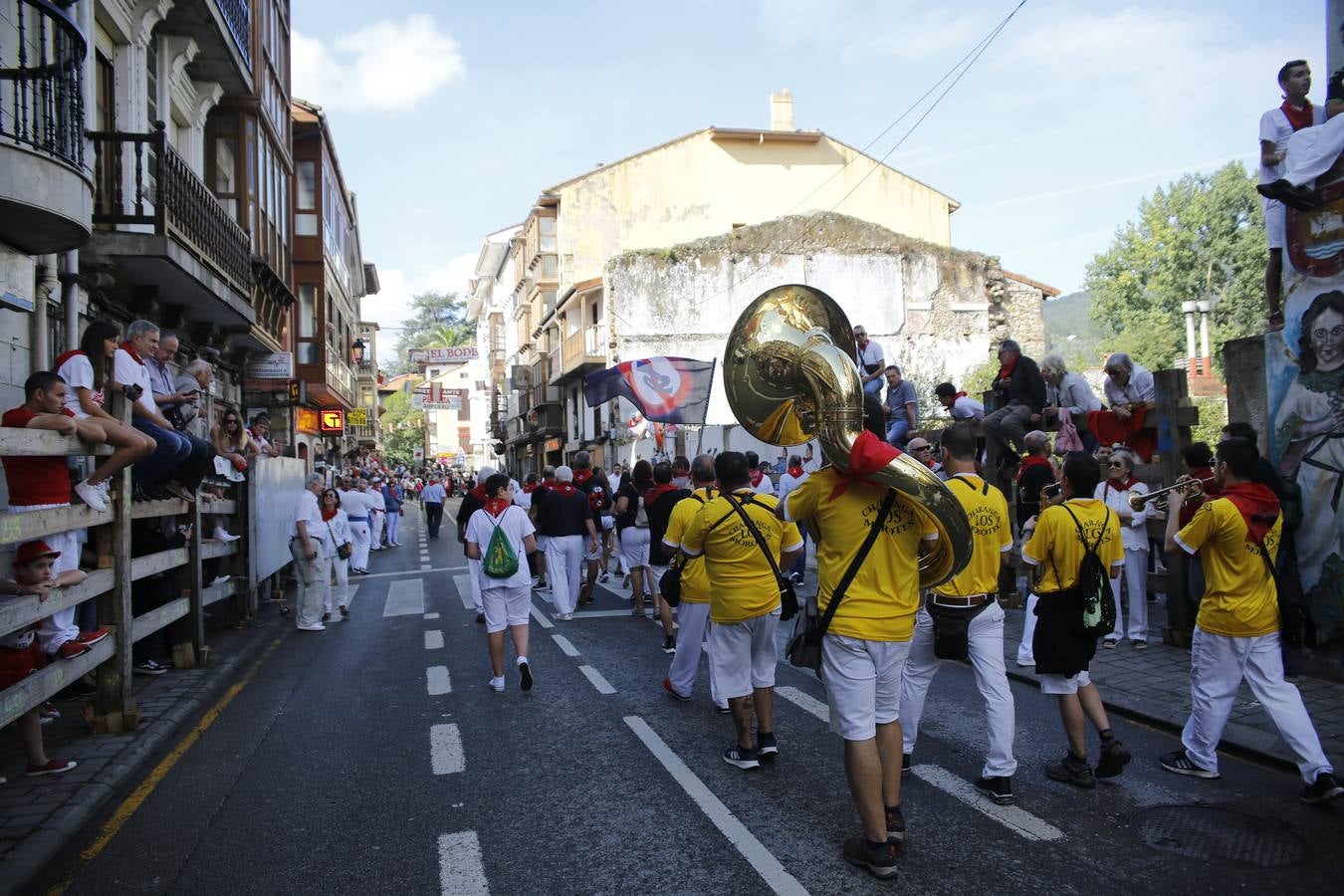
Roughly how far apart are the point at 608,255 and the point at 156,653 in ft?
110

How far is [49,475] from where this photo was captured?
5820mm

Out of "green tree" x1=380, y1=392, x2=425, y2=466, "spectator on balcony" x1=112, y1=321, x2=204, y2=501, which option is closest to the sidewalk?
"spectator on balcony" x1=112, y1=321, x2=204, y2=501

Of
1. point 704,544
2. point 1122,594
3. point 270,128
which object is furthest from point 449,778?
point 270,128

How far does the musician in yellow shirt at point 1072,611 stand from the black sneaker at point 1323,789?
826mm

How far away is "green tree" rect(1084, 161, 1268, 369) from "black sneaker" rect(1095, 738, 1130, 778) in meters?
45.1

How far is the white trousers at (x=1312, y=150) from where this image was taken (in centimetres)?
709

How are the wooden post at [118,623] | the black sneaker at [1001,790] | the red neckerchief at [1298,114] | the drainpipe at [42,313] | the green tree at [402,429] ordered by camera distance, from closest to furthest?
the black sneaker at [1001,790], the wooden post at [118,623], the red neckerchief at [1298,114], the drainpipe at [42,313], the green tree at [402,429]

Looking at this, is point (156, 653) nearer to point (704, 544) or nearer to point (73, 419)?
point (73, 419)

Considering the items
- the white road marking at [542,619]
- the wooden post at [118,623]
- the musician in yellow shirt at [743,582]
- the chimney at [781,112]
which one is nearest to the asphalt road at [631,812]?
the musician in yellow shirt at [743,582]

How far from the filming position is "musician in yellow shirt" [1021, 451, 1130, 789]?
503cm

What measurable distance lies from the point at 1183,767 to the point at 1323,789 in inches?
27.5

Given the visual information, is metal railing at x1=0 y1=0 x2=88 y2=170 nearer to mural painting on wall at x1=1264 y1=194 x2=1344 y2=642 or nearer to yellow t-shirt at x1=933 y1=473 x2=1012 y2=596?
yellow t-shirt at x1=933 y1=473 x2=1012 y2=596

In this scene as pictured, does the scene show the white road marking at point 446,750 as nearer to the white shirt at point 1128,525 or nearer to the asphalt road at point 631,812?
the asphalt road at point 631,812

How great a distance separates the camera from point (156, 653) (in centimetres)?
859
